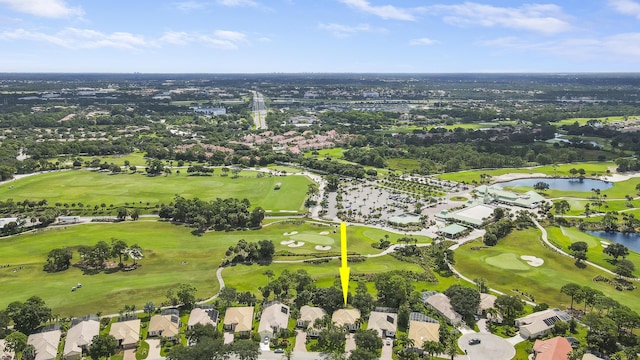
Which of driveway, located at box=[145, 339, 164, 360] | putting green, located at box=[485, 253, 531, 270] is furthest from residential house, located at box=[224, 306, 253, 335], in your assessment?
putting green, located at box=[485, 253, 531, 270]

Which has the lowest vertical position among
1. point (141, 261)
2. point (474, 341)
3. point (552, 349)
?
point (141, 261)

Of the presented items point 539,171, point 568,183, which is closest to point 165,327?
point 568,183

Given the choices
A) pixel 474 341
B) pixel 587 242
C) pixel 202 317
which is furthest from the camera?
pixel 587 242

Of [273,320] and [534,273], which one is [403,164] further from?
[273,320]

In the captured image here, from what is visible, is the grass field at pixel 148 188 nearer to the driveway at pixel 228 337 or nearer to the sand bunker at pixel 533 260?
the sand bunker at pixel 533 260

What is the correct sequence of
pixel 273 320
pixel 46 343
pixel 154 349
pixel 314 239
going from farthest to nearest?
pixel 314 239 → pixel 273 320 → pixel 154 349 → pixel 46 343

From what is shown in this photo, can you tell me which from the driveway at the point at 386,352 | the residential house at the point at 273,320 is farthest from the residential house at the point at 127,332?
the driveway at the point at 386,352
